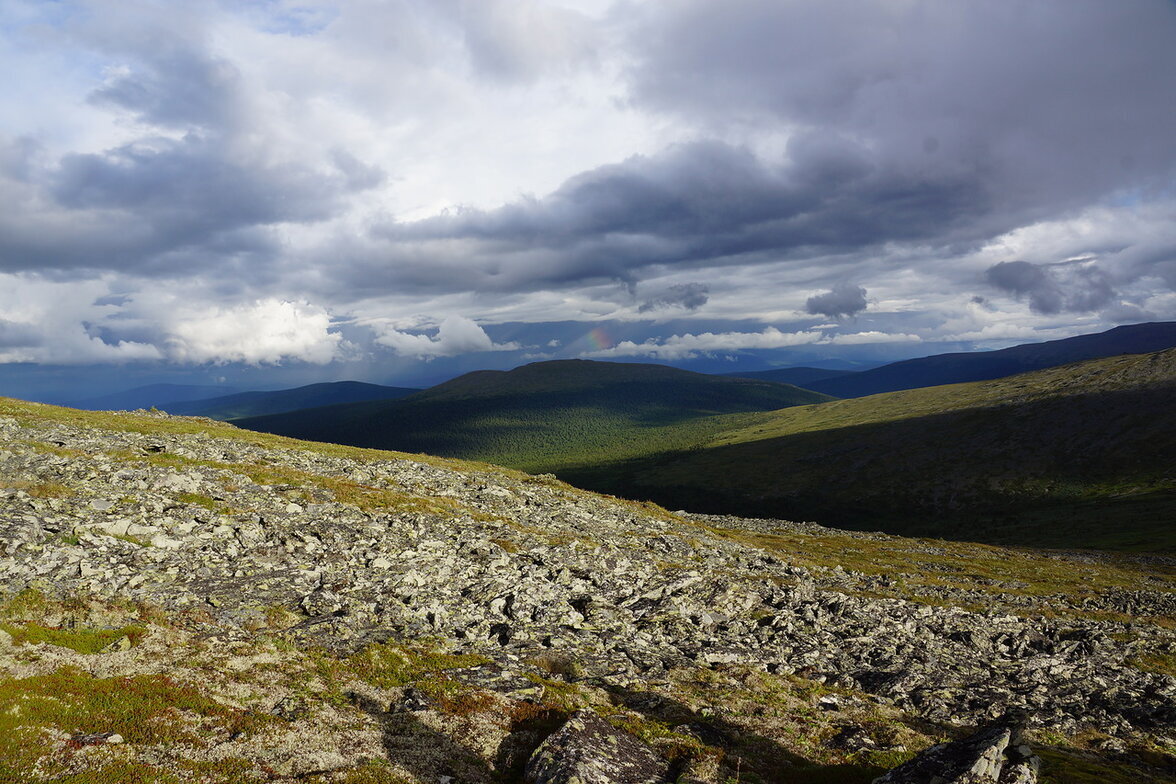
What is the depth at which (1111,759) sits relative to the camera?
22.7 meters

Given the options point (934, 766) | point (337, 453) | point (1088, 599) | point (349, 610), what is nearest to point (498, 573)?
point (349, 610)

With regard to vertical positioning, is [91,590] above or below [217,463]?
below

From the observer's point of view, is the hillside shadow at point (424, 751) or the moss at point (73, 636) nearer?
the hillside shadow at point (424, 751)

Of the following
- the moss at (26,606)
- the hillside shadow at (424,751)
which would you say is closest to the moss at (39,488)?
the moss at (26,606)

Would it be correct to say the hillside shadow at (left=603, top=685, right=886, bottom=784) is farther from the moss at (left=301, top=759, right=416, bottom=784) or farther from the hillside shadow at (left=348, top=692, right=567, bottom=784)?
the moss at (left=301, top=759, right=416, bottom=784)

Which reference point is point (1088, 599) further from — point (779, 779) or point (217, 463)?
point (217, 463)

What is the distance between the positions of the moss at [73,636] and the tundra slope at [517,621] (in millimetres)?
768

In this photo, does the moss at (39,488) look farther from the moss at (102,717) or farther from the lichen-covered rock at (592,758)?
the lichen-covered rock at (592,758)

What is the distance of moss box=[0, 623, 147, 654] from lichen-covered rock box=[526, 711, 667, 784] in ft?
52.8

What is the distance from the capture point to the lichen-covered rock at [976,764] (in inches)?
575

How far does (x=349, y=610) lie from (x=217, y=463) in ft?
90.6

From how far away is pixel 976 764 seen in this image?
48.0 feet

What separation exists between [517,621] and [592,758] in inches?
550

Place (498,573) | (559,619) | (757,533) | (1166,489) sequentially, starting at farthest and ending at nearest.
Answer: (1166,489) → (757,533) → (498,573) → (559,619)
